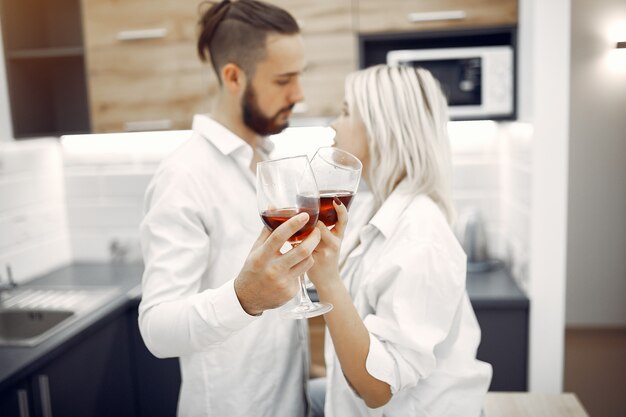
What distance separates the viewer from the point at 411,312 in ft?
4.14

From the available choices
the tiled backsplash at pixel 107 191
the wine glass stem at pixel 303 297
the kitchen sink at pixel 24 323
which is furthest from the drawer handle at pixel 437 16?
the kitchen sink at pixel 24 323


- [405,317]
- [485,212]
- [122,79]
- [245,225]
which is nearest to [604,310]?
[485,212]

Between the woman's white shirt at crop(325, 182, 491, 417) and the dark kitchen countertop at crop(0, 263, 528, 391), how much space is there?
0.85 meters

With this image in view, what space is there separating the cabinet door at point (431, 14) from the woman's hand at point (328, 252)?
4.89 ft

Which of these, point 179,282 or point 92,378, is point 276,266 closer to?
point 179,282

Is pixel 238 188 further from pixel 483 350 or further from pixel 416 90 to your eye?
pixel 483 350

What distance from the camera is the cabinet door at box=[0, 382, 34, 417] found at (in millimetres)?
1638

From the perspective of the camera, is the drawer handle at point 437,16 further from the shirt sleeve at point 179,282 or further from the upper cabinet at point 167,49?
the shirt sleeve at point 179,282

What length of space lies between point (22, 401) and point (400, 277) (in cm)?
119

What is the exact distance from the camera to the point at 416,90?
1442 mm

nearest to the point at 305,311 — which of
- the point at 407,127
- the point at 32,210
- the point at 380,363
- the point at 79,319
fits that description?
the point at 380,363

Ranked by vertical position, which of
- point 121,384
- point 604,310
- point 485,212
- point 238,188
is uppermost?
point 238,188

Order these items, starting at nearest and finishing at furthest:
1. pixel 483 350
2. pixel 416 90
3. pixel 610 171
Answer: pixel 416 90
pixel 610 171
pixel 483 350

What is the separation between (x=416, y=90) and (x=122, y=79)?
1.53m
